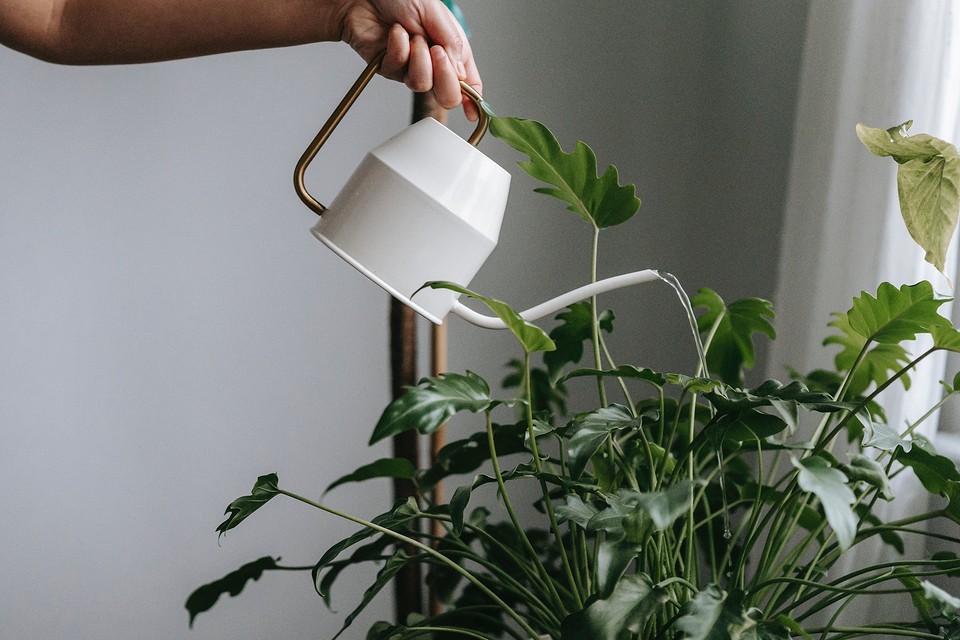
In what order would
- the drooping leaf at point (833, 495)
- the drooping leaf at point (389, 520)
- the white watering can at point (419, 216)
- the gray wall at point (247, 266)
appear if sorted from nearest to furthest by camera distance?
1. the drooping leaf at point (833, 495)
2. the white watering can at point (419, 216)
3. the drooping leaf at point (389, 520)
4. the gray wall at point (247, 266)

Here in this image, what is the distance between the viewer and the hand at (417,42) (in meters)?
0.67

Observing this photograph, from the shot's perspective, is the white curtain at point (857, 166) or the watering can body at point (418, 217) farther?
the white curtain at point (857, 166)

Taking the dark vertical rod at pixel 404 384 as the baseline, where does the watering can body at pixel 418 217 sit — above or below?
above

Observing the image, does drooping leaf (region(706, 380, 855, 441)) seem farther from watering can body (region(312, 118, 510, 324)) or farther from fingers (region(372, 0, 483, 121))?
fingers (region(372, 0, 483, 121))

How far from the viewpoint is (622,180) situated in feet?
5.03

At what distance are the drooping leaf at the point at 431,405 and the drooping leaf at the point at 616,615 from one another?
0.54 feet

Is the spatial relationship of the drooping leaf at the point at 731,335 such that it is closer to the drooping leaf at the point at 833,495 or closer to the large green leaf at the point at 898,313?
the large green leaf at the point at 898,313

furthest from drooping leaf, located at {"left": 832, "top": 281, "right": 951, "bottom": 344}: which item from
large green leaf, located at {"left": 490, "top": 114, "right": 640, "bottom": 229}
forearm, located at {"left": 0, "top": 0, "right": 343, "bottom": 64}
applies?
forearm, located at {"left": 0, "top": 0, "right": 343, "bottom": 64}

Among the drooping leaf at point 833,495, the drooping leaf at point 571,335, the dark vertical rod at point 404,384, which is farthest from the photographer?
the dark vertical rod at point 404,384

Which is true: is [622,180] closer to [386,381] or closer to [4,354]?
[386,381]

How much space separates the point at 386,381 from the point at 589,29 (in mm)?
786

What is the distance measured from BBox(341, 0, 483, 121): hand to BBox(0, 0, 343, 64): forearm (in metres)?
0.04

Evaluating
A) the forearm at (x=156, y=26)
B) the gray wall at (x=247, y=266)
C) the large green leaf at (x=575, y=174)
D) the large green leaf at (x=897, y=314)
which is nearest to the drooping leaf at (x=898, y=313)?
the large green leaf at (x=897, y=314)

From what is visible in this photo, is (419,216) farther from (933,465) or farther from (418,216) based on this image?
(933,465)
